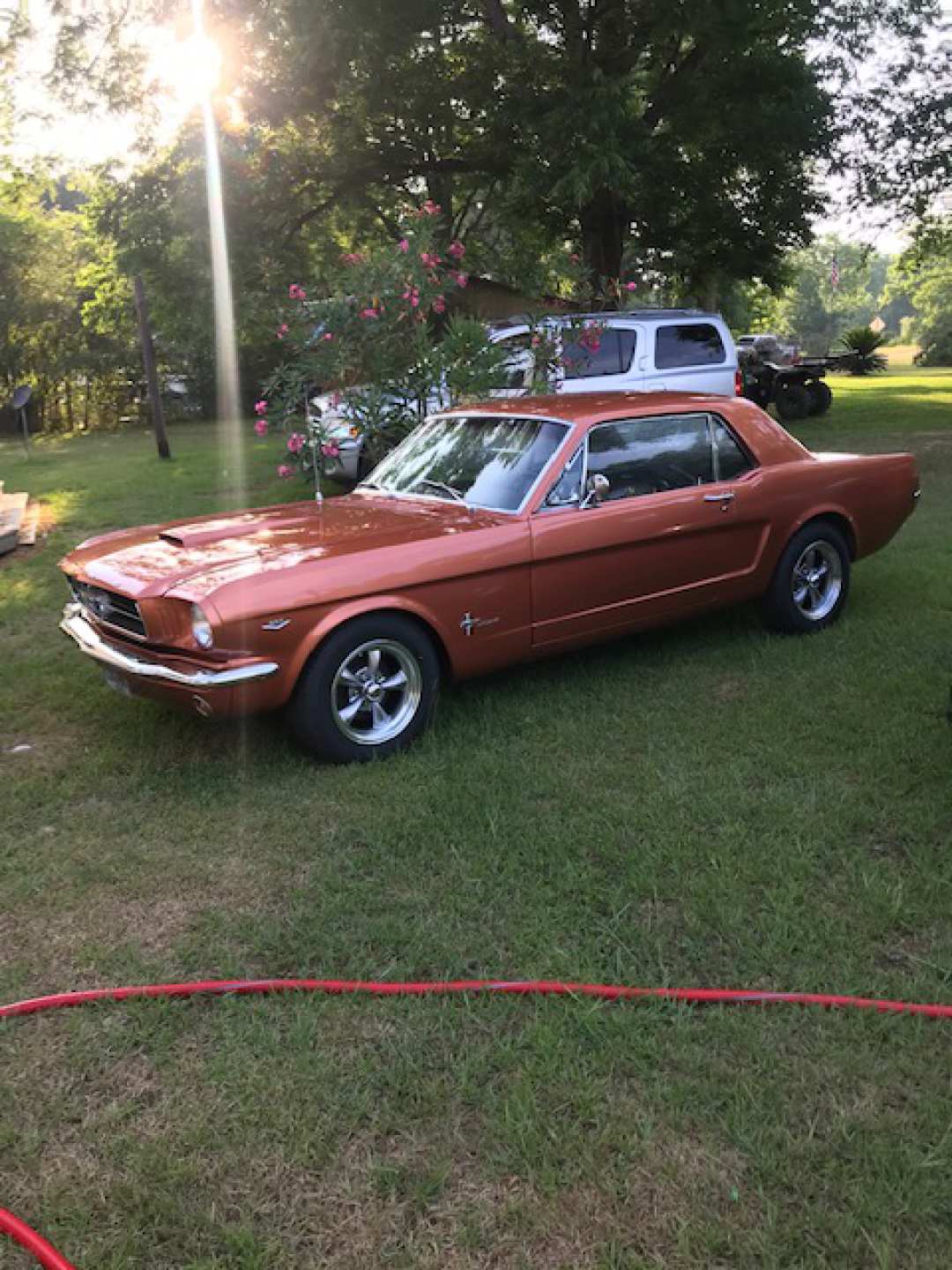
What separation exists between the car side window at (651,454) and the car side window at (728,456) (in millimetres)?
64

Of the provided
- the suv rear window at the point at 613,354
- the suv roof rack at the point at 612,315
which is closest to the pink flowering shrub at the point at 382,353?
the suv roof rack at the point at 612,315

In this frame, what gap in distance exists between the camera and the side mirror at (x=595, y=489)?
15.2 ft

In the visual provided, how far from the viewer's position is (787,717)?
454 cm

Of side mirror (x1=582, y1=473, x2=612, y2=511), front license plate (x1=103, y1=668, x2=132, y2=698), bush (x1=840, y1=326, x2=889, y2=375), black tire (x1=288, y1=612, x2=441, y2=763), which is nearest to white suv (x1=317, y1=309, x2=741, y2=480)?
side mirror (x1=582, y1=473, x2=612, y2=511)

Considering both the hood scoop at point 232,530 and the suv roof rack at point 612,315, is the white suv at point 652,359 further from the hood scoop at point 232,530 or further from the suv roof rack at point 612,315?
the hood scoop at point 232,530

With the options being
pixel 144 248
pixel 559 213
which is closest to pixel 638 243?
pixel 559 213

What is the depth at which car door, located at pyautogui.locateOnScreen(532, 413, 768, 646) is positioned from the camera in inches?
184

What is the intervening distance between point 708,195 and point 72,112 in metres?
10.8

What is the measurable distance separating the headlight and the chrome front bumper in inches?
4.9

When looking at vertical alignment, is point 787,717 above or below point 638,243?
below

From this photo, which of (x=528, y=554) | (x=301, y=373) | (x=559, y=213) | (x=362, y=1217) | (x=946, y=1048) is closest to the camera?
(x=362, y=1217)

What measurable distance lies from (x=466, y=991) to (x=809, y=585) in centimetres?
393

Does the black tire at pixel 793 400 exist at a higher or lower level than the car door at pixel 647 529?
higher

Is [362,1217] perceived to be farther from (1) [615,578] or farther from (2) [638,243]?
(2) [638,243]
